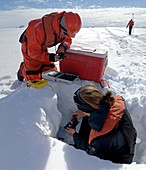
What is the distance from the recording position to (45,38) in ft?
10.2

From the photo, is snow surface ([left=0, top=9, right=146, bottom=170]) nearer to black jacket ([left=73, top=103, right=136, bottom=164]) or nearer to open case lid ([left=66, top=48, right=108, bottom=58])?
black jacket ([left=73, top=103, right=136, bottom=164])

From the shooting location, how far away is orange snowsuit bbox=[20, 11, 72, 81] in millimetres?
3045

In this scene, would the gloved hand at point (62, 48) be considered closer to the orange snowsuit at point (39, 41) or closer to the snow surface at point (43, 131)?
the orange snowsuit at point (39, 41)

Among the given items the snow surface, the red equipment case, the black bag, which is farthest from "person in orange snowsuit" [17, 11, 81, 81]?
the black bag

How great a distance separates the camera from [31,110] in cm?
222

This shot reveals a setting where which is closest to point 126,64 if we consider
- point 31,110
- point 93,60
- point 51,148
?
point 93,60

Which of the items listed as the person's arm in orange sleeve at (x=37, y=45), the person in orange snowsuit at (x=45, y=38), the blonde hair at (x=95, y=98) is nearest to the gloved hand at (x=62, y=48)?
the person in orange snowsuit at (x=45, y=38)

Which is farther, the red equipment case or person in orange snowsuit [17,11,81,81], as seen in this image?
the red equipment case

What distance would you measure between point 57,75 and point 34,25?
0.78 metres

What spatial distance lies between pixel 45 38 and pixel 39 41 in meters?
0.10

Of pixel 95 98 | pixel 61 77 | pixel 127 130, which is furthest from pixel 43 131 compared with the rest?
pixel 61 77

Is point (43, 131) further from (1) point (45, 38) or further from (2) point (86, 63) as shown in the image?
(1) point (45, 38)

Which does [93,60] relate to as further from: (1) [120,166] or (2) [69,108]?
(1) [120,166]

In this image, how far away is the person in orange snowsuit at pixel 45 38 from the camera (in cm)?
288
